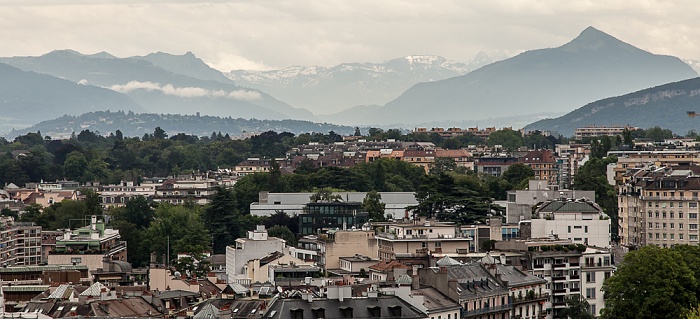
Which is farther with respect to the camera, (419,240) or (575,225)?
(575,225)

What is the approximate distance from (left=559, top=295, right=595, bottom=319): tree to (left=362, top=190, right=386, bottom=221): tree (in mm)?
48460

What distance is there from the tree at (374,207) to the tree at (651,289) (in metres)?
52.6

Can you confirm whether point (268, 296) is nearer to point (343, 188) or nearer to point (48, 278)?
point (48, 278)

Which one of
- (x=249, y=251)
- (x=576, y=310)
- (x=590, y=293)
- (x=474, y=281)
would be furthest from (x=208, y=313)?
(x=249, y=251)

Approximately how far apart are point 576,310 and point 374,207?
185ft

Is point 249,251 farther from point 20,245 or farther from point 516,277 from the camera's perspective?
point 516,277

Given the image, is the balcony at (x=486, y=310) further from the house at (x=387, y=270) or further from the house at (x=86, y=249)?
the house at (x=86, y=249)

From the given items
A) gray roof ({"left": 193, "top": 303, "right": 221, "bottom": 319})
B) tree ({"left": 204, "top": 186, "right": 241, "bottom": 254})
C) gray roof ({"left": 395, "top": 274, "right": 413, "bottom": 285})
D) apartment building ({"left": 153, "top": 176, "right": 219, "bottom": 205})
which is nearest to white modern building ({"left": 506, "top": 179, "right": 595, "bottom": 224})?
tree ({"left": 204, "top": 186, "right": 241, "bottom": 254})

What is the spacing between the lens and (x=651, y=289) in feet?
260

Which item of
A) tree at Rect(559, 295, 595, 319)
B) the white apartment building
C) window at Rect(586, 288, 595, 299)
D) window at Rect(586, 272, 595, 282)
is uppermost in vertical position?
the white apartment building

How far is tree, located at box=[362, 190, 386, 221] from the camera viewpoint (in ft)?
441

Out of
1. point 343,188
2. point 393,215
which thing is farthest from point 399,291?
point 343,188

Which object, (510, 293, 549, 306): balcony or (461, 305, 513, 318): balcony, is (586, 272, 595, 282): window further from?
(461, 305, 513, 318): balcony

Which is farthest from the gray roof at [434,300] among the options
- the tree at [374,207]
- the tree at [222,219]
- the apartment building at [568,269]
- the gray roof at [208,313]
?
the tree at [222,219]
